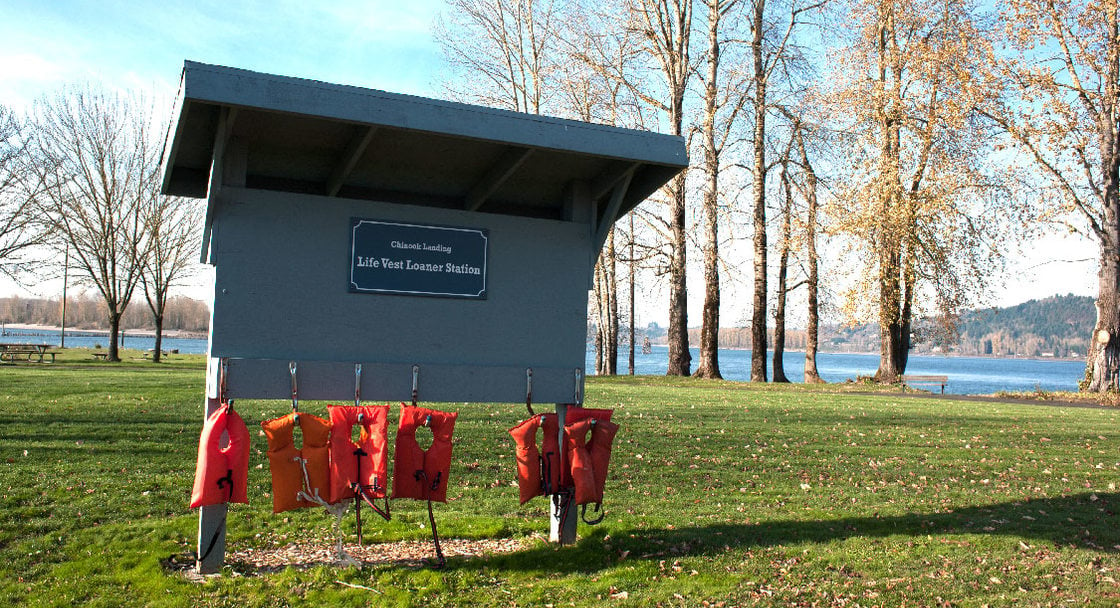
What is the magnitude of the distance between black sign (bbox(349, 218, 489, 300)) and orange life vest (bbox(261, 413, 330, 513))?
103cm

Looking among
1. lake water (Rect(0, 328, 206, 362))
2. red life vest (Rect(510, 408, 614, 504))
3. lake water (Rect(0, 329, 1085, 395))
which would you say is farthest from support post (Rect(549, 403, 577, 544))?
lake water (Rect(0, 328, 206, 362))

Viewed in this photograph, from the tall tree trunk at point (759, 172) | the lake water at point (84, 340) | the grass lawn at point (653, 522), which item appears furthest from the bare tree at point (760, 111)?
the lake water at point (84, 340)

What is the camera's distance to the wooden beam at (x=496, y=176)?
5770mm

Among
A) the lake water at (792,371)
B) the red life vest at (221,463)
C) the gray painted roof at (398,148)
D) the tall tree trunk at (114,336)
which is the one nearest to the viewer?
the gray painted roof at (398,148)

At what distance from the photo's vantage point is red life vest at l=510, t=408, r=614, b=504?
→ 5930 millimetres

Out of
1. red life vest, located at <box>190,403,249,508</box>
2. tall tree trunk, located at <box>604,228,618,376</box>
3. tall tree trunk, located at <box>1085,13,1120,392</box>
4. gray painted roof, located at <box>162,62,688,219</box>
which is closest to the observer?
gray painted roof, located at <box>162,62,688,219</box>

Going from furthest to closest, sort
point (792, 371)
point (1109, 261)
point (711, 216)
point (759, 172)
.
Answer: point (792, 371), point (759, 172), point (711, 216), point (1109, 261)

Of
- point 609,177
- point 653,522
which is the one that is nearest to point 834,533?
point 653,522

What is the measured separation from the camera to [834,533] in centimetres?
712

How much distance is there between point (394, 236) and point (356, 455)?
1.56 meters

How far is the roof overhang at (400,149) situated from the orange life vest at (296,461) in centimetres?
169

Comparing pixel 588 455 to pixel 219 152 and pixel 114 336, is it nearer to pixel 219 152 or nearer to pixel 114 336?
pixel 219 152

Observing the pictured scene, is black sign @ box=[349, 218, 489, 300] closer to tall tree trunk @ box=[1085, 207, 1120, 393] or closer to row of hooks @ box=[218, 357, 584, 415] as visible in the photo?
row of hooks @ box=[218, 357, 584, 415]

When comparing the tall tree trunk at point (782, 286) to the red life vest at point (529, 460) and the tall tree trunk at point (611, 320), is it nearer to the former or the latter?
the tall tree trunk at point (611, 320)
